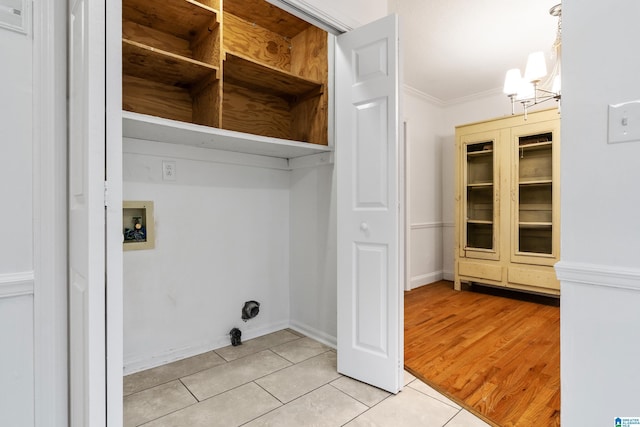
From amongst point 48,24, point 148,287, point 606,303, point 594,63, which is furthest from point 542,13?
point 148,287

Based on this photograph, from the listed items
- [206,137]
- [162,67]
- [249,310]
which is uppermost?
[162,67]

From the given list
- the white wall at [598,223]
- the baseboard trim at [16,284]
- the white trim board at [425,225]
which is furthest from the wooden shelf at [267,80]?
the white trim board at [425,225]

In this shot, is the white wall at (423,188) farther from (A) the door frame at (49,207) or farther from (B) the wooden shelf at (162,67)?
(A) the door frame at (49,207)

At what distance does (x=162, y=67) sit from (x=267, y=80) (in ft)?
2.31

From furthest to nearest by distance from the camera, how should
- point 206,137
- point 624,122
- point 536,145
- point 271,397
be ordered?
point 536,145 → point 206,137 → point 271,397 → point 624,122

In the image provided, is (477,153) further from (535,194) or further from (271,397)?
(271,397)

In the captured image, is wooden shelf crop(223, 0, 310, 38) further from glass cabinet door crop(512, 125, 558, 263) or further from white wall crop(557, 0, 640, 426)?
glass cabinet door crop(512, 125, 558, 263)

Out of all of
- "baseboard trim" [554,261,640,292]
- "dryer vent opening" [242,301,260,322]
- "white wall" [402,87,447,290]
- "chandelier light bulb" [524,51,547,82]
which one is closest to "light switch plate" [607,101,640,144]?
"baseboard trim" [554,261,640,292]

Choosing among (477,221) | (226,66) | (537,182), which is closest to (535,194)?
(537,182)

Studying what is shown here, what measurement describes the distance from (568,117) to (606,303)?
53cm

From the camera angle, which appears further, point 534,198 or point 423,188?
point 423,188

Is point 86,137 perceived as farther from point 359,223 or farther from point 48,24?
point 359,223

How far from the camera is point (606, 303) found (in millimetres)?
880

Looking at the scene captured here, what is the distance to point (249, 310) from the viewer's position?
242 cm
